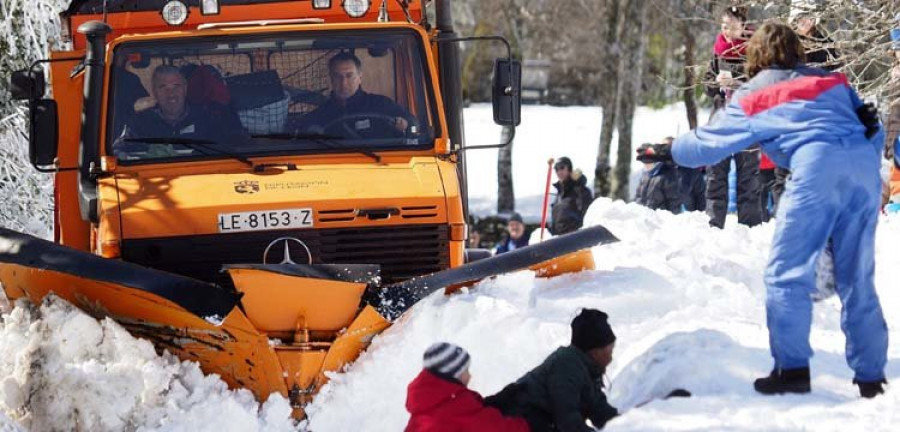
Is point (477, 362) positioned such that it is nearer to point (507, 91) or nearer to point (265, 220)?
point (265, 220)

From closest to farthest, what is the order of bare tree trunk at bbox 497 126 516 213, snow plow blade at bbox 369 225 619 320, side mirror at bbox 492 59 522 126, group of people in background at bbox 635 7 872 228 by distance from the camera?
snow plow blade at bbox 369 225 619 320 < side mirror at bbox 492 59 522 126 < group of people in background at bbox 635 7 872 228 < bare tree trunk at bbox 497 126 516 213

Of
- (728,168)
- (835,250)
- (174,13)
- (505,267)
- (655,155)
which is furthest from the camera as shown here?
(655,155)

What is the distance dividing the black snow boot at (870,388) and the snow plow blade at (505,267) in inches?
80.4

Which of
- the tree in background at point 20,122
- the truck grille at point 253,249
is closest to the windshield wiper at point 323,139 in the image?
the truck grille at point 253,249

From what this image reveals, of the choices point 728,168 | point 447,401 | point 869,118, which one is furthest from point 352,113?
point 728,168

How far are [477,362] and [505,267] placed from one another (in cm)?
55

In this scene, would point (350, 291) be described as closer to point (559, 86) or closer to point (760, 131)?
point (760, 131)

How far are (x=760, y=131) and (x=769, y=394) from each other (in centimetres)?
104

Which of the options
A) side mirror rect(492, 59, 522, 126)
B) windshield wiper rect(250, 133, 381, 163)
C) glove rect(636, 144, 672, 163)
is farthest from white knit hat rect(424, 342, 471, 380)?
glove rect(636, 144, 672, 163)

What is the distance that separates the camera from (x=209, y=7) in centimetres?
898

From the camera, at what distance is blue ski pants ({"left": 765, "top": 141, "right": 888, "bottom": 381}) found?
5660 mm

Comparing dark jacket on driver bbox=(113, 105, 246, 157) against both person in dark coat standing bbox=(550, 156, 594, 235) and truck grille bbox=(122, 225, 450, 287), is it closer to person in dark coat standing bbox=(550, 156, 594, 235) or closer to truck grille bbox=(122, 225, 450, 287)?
truck grille bbox=(122, 225, 450, 287)

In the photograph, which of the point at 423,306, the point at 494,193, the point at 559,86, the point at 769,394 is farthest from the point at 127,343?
the point at 559,86

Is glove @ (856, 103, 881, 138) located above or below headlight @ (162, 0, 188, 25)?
below
